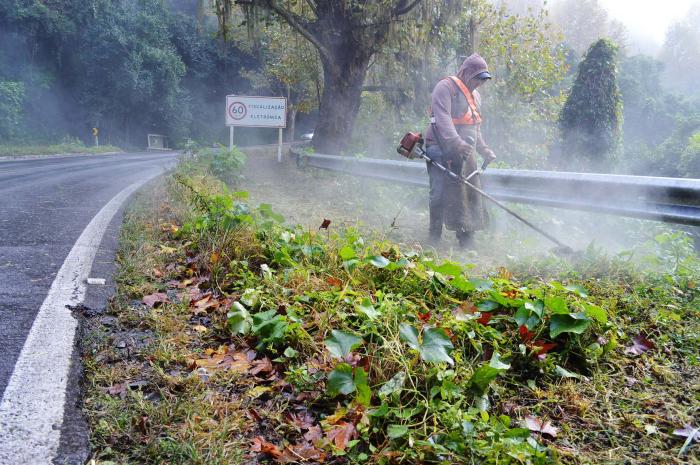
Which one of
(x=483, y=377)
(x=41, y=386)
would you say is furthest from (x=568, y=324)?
(x=41, y=386)

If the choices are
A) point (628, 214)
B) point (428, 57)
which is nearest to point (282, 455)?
point (628, 214)

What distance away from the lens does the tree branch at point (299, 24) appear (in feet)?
38.1

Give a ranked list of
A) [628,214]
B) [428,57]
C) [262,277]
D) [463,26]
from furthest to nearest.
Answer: [463,26]
[428,57]
[628,214]
[262,277]

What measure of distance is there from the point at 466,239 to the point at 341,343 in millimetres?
3930

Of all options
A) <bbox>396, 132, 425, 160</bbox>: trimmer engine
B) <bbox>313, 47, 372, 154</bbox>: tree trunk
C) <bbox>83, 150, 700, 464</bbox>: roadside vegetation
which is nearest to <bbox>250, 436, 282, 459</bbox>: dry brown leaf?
<bbox>83, 150, 700, 464</bbox>: roadside vegetation

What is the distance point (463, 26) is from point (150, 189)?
10361mm

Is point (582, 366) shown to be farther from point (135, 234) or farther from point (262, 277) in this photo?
point (135, 234)

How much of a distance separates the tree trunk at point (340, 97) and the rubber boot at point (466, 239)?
742 cm

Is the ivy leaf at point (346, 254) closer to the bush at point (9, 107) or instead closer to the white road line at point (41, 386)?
the white road line at point (41, 386)

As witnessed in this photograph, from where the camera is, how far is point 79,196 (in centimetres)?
812

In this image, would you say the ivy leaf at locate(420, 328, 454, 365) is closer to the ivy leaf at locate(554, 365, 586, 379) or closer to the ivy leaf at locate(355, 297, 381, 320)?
the ivy leaf at locate(355, 297, 381, 320)

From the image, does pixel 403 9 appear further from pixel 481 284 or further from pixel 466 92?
pixel 481 284

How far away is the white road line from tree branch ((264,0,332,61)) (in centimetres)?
973

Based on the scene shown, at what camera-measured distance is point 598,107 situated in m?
22.2
